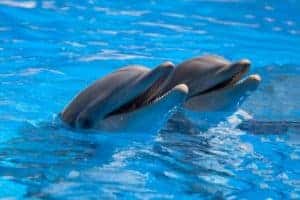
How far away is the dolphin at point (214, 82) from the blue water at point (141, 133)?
9.4 inches

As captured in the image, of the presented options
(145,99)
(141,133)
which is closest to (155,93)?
(145,99)

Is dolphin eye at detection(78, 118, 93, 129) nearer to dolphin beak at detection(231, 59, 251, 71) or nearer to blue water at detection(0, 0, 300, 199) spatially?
blue water at detection(0, 0, 300, 199)

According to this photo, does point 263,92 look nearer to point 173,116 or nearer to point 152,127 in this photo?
point 173,116

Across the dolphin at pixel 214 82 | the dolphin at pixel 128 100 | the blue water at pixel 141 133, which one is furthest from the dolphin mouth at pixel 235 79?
the dolphin at pixel 128 100

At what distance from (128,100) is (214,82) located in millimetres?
737

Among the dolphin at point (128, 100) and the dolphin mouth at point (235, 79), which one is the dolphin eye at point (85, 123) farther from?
the dolphin mouth at point (235, 79)

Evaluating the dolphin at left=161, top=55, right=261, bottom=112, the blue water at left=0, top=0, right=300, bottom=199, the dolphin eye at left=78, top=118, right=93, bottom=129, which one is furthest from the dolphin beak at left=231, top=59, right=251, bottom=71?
the dolphin eye at left=78, top=118, right=93, bottom=129

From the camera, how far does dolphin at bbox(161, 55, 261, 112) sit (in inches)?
190

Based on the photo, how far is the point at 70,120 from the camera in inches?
190

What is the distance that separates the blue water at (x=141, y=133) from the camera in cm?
445

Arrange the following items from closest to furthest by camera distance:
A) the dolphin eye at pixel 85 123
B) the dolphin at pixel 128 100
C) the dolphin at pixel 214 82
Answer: the dolphin at pixel 128 100 < the dolphin eye at pixel 85 123 < the dolphin at pixel 214 82

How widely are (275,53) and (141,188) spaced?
5821mm

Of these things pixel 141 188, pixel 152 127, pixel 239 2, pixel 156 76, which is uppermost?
pixel 239 2

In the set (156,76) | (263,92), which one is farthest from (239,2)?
(156,76)
